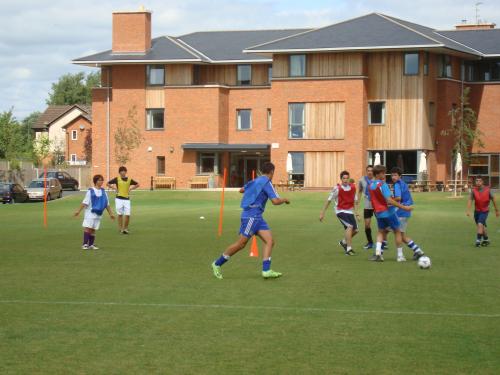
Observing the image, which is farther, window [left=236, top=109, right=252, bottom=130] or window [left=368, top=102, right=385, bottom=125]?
window [left=236, top=109, right=252, bottom=130]

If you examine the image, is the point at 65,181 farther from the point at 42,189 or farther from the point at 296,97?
the point at 296,97

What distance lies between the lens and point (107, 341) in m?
10.6

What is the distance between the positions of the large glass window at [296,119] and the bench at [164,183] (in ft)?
33.3

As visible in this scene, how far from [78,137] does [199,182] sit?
147 feet

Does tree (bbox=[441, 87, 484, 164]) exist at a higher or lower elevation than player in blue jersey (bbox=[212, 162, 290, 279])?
higher

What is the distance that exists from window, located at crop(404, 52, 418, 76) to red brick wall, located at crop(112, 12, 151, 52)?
1884 centimetres

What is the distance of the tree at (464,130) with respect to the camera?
61247 millimetres

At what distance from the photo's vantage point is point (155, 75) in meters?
70.4

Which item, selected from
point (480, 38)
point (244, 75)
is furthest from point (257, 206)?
point (480, 38)

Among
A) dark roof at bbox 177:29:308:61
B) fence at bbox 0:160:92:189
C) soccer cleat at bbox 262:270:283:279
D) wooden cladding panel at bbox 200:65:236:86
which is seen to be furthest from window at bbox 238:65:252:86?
soccer cleat at bbox 262:270:283:279

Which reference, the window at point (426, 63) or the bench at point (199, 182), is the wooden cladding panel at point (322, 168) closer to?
the window at point (426, 63)

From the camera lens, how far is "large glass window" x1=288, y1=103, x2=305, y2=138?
212 ft

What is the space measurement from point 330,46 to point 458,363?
53.6m

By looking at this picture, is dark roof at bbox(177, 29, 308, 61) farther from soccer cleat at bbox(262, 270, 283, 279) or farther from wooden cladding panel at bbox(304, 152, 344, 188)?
soccer cleat at bbox(262, 270, 283, 279)
